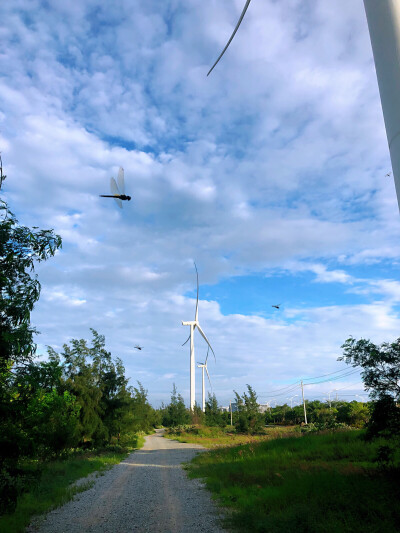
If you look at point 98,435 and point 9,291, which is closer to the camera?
point 9,291

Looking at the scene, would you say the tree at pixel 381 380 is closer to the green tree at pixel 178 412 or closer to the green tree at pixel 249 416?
the green tree at pixel 249 416

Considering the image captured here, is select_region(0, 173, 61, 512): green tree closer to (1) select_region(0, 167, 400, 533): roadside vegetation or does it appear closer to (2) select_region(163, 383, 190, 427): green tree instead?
(1) select_region(0, 167, 400, 533): roadside vegetation

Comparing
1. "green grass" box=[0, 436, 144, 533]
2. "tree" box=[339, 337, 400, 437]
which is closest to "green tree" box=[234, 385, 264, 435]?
"green grass" box=[0, 436, 144, 533]

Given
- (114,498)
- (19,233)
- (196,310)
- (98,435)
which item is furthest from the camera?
(196,310)

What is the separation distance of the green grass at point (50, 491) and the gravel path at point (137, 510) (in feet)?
1.28

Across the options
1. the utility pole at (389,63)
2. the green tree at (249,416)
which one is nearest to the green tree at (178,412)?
the green tree at (249,416)

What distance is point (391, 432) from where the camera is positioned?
11.0 meters

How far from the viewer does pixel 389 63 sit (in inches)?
209

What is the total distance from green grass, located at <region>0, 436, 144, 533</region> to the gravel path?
1.28ft

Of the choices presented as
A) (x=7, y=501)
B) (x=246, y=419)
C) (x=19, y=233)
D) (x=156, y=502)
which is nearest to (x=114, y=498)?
(x=156, y=502)

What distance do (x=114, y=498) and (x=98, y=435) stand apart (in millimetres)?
17900

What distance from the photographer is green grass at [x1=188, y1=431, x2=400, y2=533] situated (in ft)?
28.9

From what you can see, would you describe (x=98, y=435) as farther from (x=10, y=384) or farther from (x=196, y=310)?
(x=196, y=310)

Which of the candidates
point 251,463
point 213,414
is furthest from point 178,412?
point 251,463
